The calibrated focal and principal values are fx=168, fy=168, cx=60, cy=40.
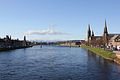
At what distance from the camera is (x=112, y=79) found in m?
29.1

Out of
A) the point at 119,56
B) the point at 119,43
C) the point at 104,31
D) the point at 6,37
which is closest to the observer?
the point at 119,56

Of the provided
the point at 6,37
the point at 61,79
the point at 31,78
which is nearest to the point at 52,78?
the point at 61,79

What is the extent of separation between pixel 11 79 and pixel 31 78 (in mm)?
3444

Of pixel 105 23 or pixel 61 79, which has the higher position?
pixel 105 23

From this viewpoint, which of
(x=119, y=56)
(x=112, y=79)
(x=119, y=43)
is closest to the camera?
(x=112, y=79)

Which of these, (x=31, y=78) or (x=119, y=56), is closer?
(x=31, y=78)

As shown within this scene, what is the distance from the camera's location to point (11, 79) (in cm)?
2938

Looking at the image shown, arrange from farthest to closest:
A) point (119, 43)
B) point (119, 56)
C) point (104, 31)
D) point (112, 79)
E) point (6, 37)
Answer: point (6, 37)
point (104, 31)
point (119, 43)
point (119, 56)
point (112, 79)

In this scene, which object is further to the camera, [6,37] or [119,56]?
[6,37]

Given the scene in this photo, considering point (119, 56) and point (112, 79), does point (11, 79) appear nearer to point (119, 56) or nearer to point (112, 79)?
point (112, 79)

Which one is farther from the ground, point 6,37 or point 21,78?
point 6,37

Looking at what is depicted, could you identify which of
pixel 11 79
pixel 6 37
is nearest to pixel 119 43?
pixel 11 79

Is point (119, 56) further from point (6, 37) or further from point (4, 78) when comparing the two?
point (6, 37)

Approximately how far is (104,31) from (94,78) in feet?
410
